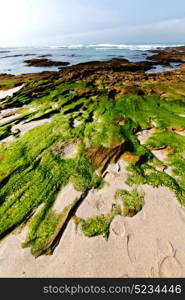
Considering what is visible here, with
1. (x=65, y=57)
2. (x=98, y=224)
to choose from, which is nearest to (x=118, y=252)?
(x=98, y=224)

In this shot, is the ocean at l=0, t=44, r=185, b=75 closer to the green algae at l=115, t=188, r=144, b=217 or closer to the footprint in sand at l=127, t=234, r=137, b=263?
the green algae at l=115, t=188, r=144, b=217

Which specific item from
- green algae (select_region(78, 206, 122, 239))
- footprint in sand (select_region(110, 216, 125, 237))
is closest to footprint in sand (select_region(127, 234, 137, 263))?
footprint in sand (select_region(110, 216, 125, 237))

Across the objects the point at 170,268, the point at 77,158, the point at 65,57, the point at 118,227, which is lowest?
the point at 170,268

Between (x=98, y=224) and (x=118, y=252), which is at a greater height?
(x=98, y=224)

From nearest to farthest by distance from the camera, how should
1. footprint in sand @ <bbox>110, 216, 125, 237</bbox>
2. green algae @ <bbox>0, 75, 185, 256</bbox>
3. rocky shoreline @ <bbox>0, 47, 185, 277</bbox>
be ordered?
rocky shoreline @ <bbox>0, 47, 185, 277</bbox> < footprint in sand @ <bbox>110, 216, 125, 237</bbox> < green algae @ <bbox>0, 75, 185, 256</bbox>

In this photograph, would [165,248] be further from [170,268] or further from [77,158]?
[77,158]

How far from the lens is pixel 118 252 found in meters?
2.98

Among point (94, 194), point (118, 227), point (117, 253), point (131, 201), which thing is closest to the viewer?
point (117, 253)

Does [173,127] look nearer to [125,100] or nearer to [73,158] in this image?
[125,100]

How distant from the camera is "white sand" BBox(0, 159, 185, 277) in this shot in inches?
109

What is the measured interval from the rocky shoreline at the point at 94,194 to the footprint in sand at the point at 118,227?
0.02 m

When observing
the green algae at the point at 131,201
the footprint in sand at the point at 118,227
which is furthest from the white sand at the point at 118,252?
the green algae at the point at 131,201

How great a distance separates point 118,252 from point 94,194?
1375 mm

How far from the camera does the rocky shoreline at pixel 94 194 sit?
290 centimetres
